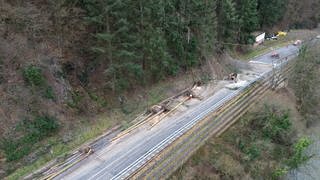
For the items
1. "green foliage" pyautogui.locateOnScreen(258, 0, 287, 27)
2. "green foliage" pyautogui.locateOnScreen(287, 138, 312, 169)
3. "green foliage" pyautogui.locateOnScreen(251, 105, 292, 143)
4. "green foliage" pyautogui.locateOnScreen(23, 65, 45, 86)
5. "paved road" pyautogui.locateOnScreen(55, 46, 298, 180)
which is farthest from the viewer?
"green foliage" pyautogui.locateOnScreen(258, 0, 287, 27)

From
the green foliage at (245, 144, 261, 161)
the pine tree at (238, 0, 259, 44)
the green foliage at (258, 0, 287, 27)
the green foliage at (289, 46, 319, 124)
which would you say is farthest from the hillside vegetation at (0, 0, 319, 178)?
the green foliage at (258, 0, 287, 27)

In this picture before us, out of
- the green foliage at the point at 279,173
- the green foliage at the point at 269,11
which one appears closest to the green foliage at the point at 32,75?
the green foliage at the point at 279,173

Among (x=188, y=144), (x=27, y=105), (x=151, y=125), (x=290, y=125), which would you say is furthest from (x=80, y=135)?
(x=290, y=125)

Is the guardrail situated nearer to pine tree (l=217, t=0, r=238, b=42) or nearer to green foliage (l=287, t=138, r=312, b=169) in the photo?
green foliage (l=287, t=138, r=312, b=169)

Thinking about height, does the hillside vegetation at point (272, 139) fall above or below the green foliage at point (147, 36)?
below

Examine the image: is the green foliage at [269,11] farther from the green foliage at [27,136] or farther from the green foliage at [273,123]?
the green foliage at [27,136]

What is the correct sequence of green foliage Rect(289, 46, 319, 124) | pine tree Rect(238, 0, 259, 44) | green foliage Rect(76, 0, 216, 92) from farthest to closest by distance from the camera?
pine tree Rect(238, 0, 259, 44) → green foliage Rect(289, 46, 319, 124) → green foliage Rect(76, 0, 216, 92)
